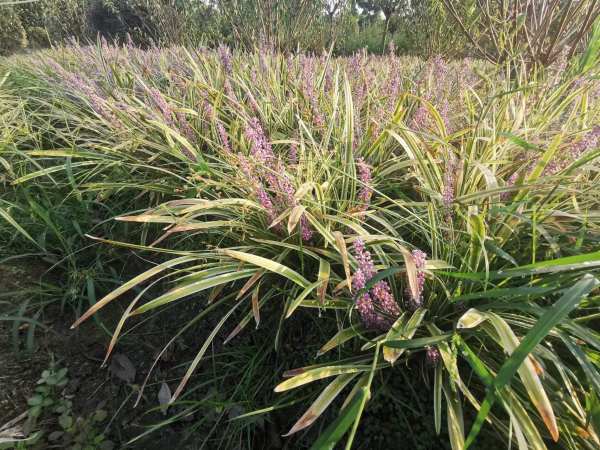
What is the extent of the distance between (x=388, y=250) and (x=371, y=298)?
317 mm

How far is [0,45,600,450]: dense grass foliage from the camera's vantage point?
82cm

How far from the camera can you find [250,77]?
96.0 inches

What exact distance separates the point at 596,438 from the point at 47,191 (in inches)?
93.1

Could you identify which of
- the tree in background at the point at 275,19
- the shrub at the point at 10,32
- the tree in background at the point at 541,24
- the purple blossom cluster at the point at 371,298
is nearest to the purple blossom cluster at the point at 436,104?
the tree in background at the point at 541,24

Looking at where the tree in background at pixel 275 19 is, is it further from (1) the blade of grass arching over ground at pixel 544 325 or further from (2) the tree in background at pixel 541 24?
(1) the blade of grass arching over ground at pixel 544 325

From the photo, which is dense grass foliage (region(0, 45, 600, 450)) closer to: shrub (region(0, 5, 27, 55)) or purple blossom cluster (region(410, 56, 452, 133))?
purple blossom cluster (region(410, 56, 452, 133))

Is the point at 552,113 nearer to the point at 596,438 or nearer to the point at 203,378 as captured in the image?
the point at 596,438

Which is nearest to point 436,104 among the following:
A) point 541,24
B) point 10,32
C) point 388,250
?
point 388,250

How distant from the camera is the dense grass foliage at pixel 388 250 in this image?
2.69 ft

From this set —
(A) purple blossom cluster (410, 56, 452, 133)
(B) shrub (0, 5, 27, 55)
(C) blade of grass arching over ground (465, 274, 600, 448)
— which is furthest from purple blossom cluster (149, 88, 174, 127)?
(B) shrub (0, 5, 27, 55)

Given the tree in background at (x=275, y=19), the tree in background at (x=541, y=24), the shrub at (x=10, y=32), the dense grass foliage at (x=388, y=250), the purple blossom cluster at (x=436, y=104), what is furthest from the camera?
the shrub at (x=10, y=32)

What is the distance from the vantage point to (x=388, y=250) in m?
1.26

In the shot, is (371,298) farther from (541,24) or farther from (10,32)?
(10,32)

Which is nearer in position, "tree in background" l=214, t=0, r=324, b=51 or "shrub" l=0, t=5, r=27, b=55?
"tree in background" l=214, t=0, r=324, b=51
